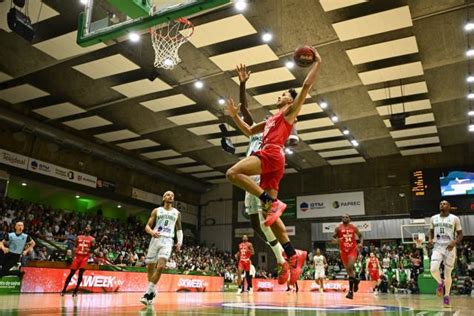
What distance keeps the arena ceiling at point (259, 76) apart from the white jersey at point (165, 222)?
6.81 meters

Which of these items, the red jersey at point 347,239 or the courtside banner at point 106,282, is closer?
the red jersey at point 347,239

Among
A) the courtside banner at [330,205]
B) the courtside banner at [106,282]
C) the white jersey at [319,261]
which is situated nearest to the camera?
the courtside banner at [106,282]

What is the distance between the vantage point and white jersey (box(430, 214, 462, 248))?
792 cm

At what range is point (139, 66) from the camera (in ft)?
49.0

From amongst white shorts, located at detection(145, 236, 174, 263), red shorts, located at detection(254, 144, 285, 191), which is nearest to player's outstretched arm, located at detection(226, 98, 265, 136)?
red shorts, located at detection(254, 144, 285, 191)

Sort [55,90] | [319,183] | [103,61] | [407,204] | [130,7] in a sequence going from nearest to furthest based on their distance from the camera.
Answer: [130,7] < [103,61] < [55,90] < [407,204] < [319,183]

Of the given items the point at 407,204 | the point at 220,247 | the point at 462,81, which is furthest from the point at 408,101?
the point at 220,247

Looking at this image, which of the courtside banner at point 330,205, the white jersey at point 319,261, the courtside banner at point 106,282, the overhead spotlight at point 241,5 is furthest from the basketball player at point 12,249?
the courtside banner at point 330,205

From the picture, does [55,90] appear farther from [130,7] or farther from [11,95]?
[130,7]

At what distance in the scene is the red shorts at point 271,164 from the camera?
→ 14.4ft

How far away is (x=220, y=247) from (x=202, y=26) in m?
22.0

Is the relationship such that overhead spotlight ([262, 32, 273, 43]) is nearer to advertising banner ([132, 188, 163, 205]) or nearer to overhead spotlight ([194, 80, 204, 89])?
overhead spotlight ([194, 80, 204, 89])

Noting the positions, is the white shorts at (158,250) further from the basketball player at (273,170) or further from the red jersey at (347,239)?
the red jersey at (347,239)

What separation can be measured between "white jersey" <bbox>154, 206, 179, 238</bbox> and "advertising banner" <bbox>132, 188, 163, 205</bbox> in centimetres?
2013
